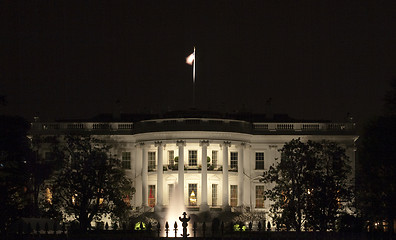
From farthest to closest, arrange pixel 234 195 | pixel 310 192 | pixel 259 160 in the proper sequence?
pixel 259 160
pixel 234 195
pixel 310 192

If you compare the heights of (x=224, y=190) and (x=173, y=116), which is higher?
(x=173, y=116)

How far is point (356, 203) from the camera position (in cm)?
7594

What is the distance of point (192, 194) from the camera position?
85188 mm

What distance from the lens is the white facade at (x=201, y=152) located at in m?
84.6

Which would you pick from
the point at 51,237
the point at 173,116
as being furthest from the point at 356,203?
the point at 51,237

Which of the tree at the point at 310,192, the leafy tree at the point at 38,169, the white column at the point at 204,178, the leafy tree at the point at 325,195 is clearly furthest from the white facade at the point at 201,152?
the leafy tree at the point at 325,195

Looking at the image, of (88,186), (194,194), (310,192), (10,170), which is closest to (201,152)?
(194,194)

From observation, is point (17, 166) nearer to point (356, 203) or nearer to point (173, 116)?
point (173, 116)

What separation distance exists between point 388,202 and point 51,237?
86.6 feet

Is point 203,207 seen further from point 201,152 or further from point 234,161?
point 234,161

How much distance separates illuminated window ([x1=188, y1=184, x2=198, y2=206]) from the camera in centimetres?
8519

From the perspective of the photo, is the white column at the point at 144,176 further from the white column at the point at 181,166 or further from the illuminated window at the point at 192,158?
the illuminated window at the point at 192,158

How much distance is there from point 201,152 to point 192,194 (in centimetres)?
355

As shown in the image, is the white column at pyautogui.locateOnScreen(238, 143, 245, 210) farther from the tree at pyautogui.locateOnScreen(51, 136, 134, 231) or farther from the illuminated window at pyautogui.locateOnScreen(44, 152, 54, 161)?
the illuminated window at pyautogui.locateOnScreen(44, 152, 54, 161)
